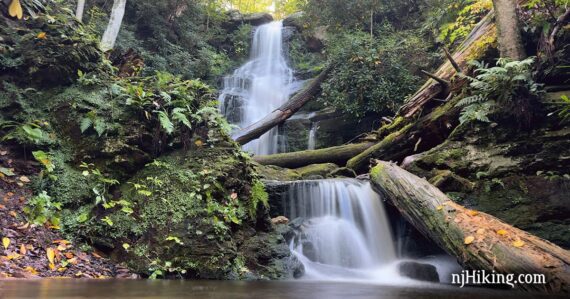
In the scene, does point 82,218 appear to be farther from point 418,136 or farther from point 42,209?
point 418,136

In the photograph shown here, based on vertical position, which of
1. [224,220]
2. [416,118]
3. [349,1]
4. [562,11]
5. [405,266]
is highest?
[349,1]

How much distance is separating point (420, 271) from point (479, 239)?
5.96 feet

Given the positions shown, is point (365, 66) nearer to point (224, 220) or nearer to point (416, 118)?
point (416, 118)

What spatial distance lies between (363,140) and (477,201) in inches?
177

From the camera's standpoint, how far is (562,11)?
733 centimetres

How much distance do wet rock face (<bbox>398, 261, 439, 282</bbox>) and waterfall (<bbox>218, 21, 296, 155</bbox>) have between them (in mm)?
7631

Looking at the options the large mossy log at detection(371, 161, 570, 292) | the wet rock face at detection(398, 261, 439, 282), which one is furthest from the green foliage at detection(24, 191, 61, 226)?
the wet rock face at detection(398, 261, 439, 282)

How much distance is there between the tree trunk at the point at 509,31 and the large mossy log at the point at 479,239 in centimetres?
369

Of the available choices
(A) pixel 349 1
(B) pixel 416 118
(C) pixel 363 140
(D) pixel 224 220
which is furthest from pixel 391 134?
(A) pixel 349 1

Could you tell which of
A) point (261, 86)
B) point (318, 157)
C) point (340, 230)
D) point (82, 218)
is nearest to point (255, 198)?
point (340, 230)

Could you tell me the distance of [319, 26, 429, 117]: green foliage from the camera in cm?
1252

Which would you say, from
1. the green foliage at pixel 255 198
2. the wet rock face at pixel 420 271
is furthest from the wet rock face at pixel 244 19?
the wet rock face at pixel 420 271

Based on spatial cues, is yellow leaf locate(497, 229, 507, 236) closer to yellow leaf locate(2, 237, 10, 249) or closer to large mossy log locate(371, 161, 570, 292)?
large mossy log locate(371, 161, 570, 292)

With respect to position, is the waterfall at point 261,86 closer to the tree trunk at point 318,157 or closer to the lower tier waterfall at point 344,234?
the tree trunk at point 318,157
